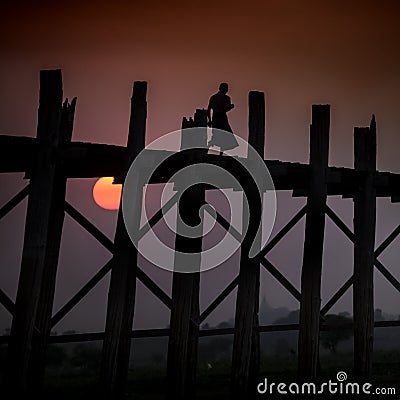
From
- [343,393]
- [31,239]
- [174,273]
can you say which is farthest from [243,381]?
[31,239]

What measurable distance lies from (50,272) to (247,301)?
2445mm

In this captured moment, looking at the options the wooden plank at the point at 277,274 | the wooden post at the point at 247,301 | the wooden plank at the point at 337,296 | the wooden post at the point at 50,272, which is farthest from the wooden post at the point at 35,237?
the wooden plank at the point at 337,296

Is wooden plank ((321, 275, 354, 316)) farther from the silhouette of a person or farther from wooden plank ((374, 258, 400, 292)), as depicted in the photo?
the silhouette of a person

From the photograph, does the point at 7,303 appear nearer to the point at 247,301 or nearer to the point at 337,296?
the point at 247,301

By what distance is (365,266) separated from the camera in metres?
9.98

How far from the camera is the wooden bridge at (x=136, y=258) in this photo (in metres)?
7.21

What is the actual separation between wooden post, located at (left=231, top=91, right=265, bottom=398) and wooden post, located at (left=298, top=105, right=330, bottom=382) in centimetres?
62

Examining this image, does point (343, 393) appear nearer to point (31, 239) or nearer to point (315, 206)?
point (315, 206)

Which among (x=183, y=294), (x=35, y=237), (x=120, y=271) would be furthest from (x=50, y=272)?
(x=35, y=237)

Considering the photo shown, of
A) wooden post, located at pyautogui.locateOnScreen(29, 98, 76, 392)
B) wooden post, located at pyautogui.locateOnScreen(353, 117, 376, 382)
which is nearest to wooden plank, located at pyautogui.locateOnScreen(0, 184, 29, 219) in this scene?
wooden post, located at pyautogui.locateOnScreen(29, 98, 76, 392)

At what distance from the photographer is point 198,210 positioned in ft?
28.0

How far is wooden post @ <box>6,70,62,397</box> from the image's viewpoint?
6922mm

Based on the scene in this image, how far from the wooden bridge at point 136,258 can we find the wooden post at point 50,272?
1 cm

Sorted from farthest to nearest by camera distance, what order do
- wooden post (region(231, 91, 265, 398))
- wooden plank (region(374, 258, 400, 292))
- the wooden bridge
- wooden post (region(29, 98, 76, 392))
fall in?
wooden plank (region(374, 258, 400, 292)), wooden post (region(29, 98, 76, 392)), wooden post (region(231, 91, 265, 398)), the wooden bridge
